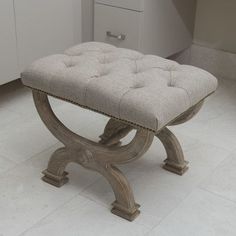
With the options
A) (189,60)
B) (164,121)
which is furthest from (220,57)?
(164,121)

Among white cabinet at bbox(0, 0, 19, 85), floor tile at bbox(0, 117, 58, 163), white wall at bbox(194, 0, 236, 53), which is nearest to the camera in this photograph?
floor tile at bbox(0, 117, 58, 163)

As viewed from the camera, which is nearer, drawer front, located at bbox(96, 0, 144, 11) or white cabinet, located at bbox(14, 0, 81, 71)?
white cabinet, located at bbox(14, 0, 81, 71)

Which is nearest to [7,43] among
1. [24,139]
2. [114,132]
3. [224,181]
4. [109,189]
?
[24,139]

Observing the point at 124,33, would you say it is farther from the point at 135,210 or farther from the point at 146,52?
the point at 135,210

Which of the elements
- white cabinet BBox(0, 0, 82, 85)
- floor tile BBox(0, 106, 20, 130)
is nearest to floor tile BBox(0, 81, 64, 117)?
floor tile BBox(0, 106, 20, 130)

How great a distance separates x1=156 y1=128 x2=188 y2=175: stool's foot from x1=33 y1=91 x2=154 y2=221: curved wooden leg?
240mm

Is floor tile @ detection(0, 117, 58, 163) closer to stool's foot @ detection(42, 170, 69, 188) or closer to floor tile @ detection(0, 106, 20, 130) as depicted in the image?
floor tile @ detection(0, 106, 20, 130)

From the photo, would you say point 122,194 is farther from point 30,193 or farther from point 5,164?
point 5,164

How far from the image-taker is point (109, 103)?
1.20 meters

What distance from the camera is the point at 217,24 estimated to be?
2.36 meters

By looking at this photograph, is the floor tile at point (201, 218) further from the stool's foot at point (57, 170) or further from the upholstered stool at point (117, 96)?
the stool's foot at point (57, 170)

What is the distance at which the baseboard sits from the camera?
2393mm

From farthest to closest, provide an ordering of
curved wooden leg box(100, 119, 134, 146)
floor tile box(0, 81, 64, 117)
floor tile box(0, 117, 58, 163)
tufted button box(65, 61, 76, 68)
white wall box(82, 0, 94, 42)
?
white wall box(82, 0, 94, 42) → floor tile box(0, 81, 64, 117) → floor tile box(0, 117, 58, 163) → curved wooden leg box(100, 119, 134, 146) → tufted button box(65, 61, 76, 68)

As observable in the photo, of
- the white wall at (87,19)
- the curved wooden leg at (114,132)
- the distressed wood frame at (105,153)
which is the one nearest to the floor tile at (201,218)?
the distressed wood frame at (105,153)
